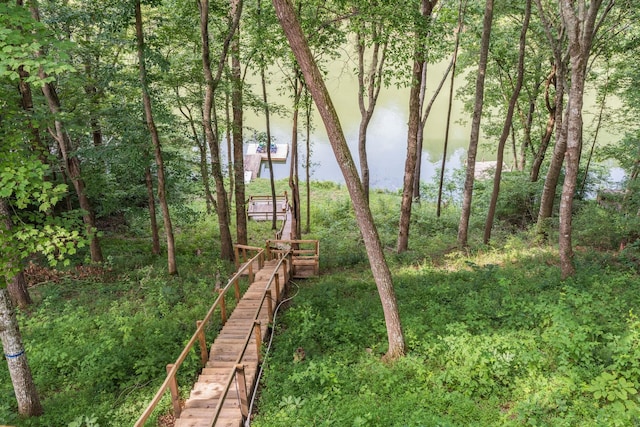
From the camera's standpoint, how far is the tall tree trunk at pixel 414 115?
9.81m

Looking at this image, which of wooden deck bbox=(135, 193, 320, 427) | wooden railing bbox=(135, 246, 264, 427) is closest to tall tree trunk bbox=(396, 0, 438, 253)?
wooden deck bbox=(135, 193, 320, 427)

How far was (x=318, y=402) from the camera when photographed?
5.88 m

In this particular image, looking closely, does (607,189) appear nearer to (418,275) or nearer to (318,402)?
(418,275)

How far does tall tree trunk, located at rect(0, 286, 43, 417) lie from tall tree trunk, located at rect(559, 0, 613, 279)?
1048 cm

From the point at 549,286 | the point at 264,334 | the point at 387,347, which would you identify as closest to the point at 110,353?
the point at 264,334

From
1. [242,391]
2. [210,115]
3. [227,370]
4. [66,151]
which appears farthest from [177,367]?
[210,115]

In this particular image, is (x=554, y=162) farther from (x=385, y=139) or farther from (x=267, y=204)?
(x=385, y=139)

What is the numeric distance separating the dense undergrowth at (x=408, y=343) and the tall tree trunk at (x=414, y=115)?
1.81 metres

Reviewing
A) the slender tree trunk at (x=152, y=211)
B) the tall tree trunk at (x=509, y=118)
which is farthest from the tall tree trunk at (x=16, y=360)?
the tall tree trunk at (x=509, y=118)

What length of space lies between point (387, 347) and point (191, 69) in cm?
1125

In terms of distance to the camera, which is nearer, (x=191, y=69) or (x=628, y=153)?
(x=191, y=69)

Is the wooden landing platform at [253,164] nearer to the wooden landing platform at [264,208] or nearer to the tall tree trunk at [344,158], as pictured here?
the wooden landing platform at [264,208]

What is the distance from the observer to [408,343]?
6.89 m

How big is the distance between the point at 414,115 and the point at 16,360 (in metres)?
11.3
